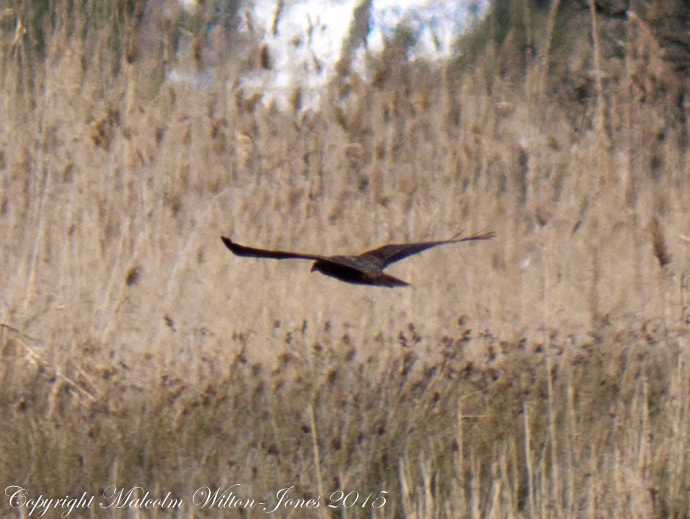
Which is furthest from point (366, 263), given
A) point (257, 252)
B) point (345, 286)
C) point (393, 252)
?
point (345, 286)

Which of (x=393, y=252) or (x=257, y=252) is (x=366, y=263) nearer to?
(x=393, y=252)

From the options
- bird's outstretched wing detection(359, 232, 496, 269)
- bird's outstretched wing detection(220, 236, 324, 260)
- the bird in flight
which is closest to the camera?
bird's outstretched wing detection(220, 236, 324, 260)

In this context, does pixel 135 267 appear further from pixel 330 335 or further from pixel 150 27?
pixel 150 27

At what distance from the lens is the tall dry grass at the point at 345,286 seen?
207cm

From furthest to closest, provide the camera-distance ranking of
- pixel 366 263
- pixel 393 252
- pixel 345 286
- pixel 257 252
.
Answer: pixel 345 286
pixel 393 252
pixel 366 263
pixel 257 252

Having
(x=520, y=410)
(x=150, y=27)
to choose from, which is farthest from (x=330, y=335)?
(x=150, y=27)

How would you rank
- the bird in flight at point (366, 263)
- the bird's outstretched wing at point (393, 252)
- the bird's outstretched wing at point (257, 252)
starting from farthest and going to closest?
the bird's outstretched wing at point (393, 252), the bird in flight at point (366, 263), the bird's outstretched wing at point (257, 252)

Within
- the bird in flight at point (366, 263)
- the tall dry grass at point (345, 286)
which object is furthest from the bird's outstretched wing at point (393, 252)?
the tall dry grass at point (345, 286)

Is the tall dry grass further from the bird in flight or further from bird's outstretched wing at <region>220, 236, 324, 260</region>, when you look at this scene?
bird's outstretched wing at <region>220, 236, 324, 260</region>

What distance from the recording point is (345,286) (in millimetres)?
3006

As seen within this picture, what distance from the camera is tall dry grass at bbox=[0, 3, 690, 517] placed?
81.4 inches

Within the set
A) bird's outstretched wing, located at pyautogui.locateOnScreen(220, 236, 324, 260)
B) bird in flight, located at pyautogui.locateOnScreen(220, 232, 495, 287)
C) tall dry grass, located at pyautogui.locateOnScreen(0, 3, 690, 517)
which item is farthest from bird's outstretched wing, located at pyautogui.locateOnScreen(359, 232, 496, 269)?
bird's outstretched wing, located at pyautogui.locateOnScreen(220, 236, 324, 260)

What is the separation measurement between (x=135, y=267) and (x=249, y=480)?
3.49ft

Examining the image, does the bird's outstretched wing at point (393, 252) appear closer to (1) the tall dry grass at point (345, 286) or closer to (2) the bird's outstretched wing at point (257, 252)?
(1) the tall dry grass at point (345, 286)
